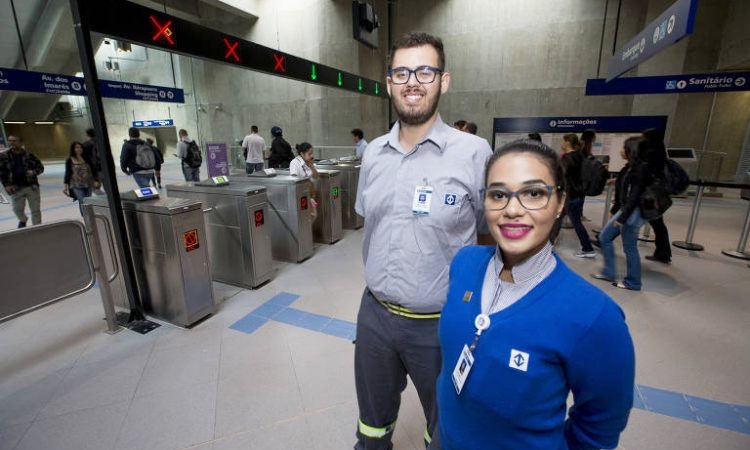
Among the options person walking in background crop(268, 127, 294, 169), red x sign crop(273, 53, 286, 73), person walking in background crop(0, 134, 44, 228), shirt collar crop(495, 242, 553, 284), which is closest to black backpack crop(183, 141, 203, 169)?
person walking in background crop(268, 127, 294, 169)

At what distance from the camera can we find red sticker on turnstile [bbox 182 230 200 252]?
285 cm

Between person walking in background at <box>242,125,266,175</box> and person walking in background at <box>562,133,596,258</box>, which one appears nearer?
person walking in background at <box>562,133,596,258</box>

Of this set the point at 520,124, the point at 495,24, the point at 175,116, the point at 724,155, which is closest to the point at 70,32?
the point at 175,116

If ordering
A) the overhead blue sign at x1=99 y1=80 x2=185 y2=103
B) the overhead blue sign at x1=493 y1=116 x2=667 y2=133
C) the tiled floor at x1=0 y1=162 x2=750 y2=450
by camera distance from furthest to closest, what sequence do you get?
the overhead blue sign at x1=99 y1=80 x2=185 y2=103
the overhead blue sign at x1=493 y1=116 x2=667 y2=133
the tiled floor at x1=0 y1=162 x2=750 y2=450

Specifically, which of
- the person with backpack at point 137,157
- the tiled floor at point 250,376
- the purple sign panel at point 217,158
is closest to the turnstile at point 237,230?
the tiled floor at point 250,376

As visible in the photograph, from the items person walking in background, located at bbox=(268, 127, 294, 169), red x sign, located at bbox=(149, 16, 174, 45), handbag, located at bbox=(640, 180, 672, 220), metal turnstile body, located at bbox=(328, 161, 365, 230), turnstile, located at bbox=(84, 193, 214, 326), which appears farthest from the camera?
person walking in background, located at bbox=(268, 127, 294, 169)

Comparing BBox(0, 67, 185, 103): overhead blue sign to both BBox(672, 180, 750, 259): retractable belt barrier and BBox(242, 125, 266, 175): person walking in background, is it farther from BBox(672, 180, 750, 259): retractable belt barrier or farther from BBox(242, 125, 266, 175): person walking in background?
BBox(672, 180, 750, 259): retractable belt barrier

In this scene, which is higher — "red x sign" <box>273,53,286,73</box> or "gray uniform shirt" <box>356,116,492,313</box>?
"red x sign" <box>273,53,286,73</box>

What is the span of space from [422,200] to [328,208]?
4.04 meters

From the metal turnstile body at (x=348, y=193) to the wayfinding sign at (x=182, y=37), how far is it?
1411mm

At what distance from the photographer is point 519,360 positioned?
724mm

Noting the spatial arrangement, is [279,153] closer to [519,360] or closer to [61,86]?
[61,86]

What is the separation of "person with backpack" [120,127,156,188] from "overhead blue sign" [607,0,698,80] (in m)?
7.30

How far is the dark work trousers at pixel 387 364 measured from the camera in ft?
3.99
